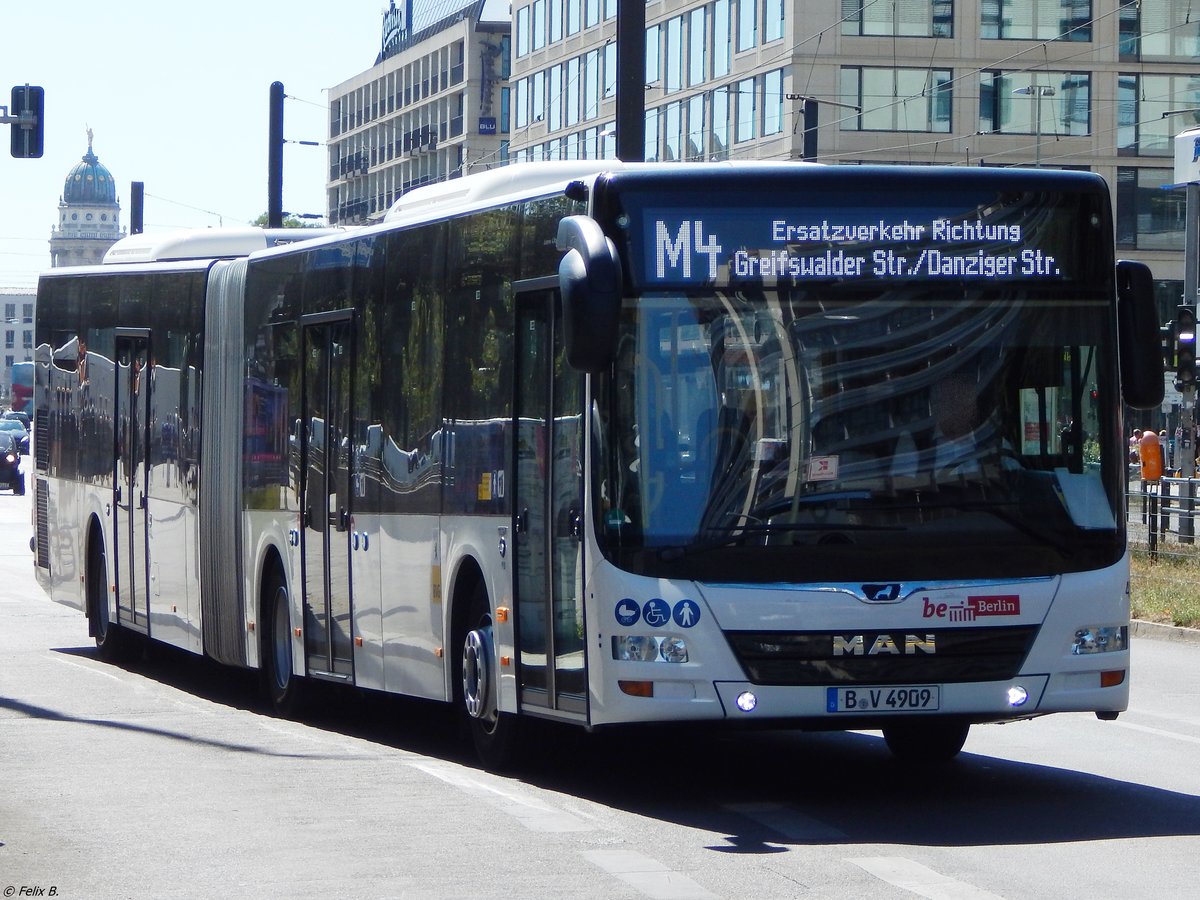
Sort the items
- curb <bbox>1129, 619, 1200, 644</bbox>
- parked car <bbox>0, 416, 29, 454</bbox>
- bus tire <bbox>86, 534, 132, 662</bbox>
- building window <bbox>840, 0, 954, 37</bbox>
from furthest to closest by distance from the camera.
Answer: parked car <bbox>0, 416, 29, 454</bbox>
building window <bbox>840, 0, 954, 37</bbox>
curb <bbox>1129, 619, 1200, 644</bbox>
bus tire <bbox>86, 534, 132, 662</bbox>

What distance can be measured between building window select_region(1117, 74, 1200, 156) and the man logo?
2447 inches

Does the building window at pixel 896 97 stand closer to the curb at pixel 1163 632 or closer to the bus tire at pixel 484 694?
the curb at pixel 1163 632

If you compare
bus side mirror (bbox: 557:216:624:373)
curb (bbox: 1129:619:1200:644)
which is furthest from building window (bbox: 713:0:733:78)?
bus side mirror (bbox: 557:216:624:373)

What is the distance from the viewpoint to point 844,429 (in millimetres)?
9484

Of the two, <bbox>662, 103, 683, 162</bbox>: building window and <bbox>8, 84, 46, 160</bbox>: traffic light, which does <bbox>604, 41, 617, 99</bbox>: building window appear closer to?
<bbox>662, 103, 683, 162</bbox>: building window

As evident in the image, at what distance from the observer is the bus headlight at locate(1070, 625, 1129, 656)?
980cm

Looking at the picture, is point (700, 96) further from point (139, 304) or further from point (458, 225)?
point (458, 225)

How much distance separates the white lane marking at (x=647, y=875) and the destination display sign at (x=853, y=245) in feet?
7.92

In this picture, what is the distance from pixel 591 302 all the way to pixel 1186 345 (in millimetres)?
18194

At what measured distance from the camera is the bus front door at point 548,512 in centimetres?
983

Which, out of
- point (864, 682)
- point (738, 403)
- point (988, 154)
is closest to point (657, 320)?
point (738, 403)

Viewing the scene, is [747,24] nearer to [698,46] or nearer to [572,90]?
[698,46]

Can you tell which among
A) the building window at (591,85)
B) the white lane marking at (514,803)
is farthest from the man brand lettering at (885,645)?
the building window at (591,85)

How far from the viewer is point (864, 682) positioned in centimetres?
952
